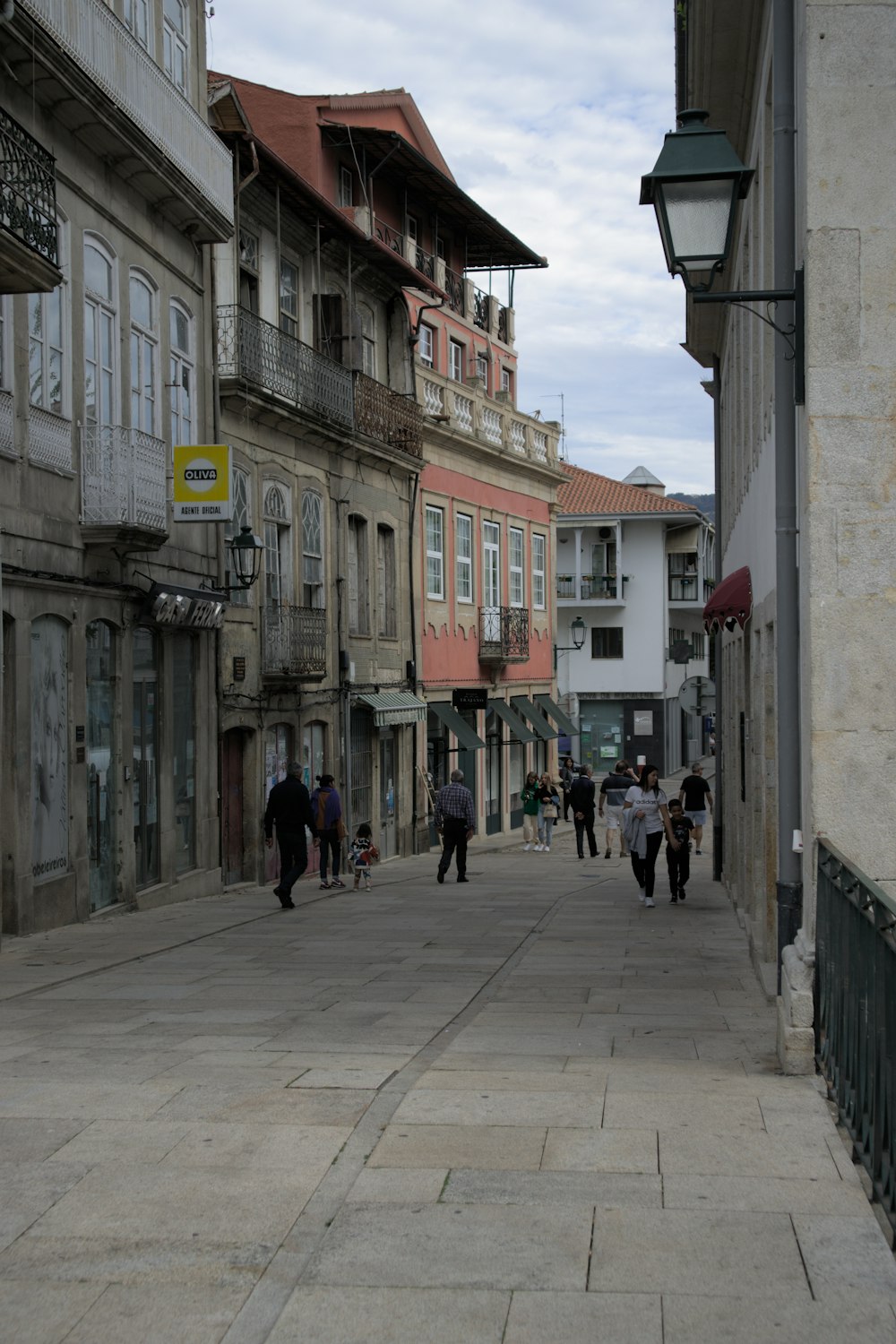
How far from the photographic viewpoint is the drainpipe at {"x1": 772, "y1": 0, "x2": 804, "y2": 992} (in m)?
8.70

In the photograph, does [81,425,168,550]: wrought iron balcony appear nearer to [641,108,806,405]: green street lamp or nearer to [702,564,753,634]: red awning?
[702,564,753,634]: red awning

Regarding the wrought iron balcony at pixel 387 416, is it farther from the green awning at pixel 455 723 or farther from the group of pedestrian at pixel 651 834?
the group of pedestrian at pixel 651 834

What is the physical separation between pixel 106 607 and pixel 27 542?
7.35ft

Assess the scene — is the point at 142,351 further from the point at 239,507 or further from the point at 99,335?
the point at 239,507

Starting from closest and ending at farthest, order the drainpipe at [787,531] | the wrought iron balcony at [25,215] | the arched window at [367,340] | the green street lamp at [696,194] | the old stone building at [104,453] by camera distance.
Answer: the green street lamp at [696,194] < the drainpipe at [787,531] < the wrought iron balcony at [25,215] < the old stone building at [104,453] < the arched window at [367,340]

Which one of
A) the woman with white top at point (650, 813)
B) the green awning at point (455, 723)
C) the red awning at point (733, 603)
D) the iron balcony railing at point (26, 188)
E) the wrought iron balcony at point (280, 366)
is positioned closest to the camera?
the iron balcony railing at point (26, 188)

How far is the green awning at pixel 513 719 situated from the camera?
38344 millimetres

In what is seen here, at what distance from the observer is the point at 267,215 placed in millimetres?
25938

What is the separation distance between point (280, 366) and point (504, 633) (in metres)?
14.1

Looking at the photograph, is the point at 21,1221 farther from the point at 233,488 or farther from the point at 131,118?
the point at 233,488

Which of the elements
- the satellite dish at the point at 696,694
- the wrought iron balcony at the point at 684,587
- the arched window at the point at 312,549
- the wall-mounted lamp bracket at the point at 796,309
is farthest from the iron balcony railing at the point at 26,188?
the wrought iron balcony at the point at 684,587

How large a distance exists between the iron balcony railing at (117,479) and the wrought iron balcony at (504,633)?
65.8ft

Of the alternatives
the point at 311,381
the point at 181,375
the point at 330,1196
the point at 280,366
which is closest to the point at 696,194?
the point at 330,1196

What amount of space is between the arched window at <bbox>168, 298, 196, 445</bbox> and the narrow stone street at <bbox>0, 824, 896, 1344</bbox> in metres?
10.4
